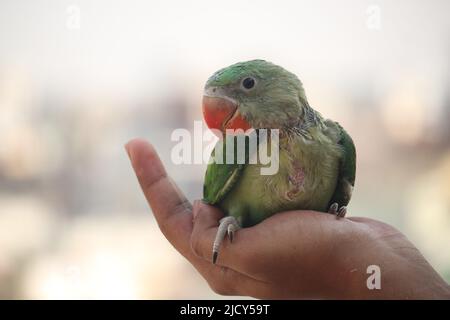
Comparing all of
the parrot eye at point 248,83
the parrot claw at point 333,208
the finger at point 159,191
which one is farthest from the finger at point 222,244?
the parrot eye at point 248,83

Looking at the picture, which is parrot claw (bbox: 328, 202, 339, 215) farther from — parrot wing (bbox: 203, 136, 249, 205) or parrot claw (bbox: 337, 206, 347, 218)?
parrot wing (bbox: 203, 136, 249, 205)

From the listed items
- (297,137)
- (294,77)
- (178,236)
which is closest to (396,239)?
(297,137)

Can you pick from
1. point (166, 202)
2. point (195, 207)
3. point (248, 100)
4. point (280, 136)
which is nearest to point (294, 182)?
point (280, 136)

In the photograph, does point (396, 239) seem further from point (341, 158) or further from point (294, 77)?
point (294, 77)

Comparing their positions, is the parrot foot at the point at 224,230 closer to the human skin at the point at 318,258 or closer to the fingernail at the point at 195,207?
the human skin at the point at 318,258

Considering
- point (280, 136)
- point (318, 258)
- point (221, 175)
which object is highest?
point (280, 136)

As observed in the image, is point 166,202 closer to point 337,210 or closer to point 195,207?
point 195,207

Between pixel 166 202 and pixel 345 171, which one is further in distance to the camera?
pixel 166 202

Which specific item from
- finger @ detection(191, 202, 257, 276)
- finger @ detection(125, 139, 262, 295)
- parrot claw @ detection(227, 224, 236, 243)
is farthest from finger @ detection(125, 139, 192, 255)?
parrot claw @ detection(227, 224, 236, 243)
